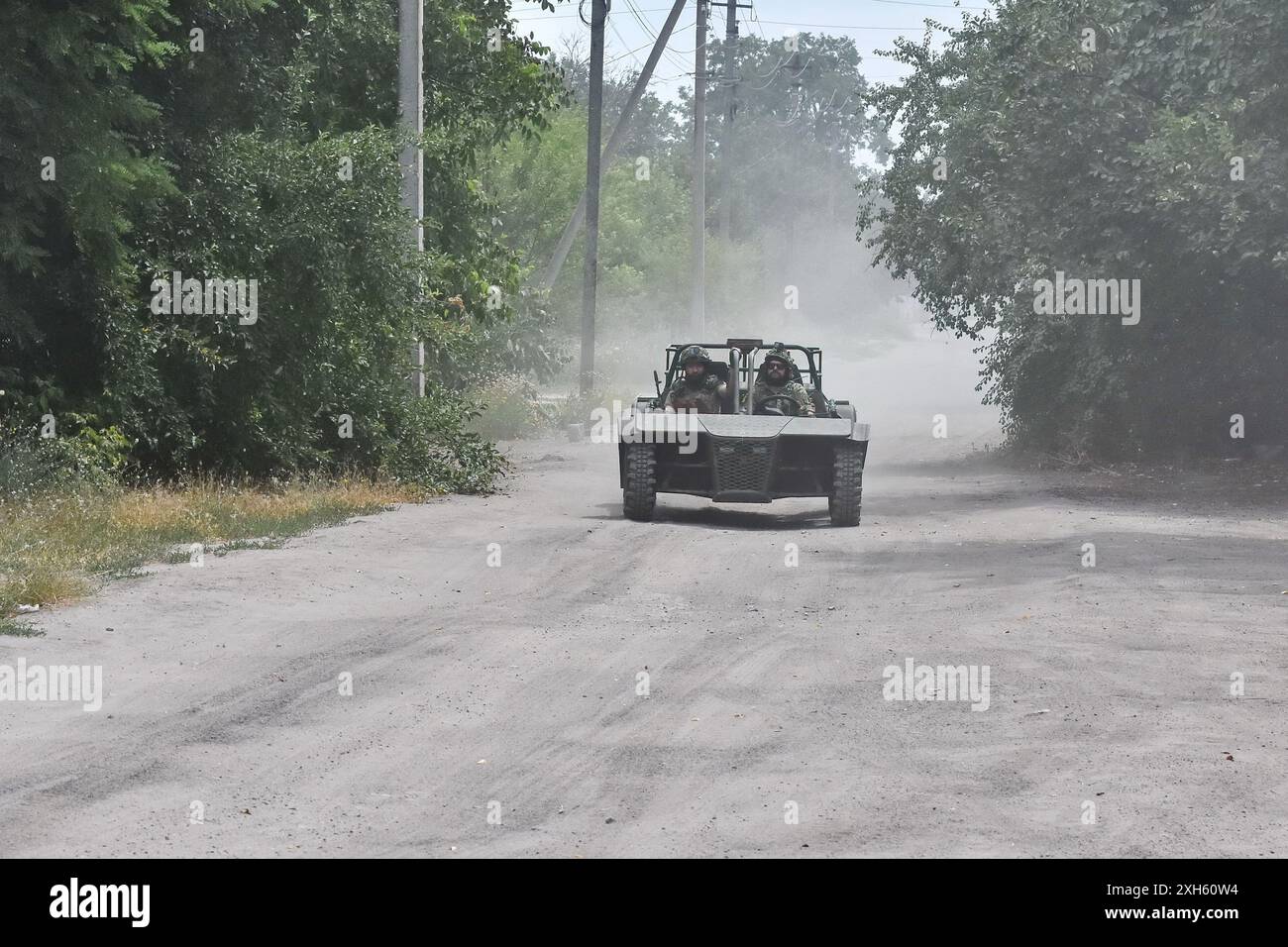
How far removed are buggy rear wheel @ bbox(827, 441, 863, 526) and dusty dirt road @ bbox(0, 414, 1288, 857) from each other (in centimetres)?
144

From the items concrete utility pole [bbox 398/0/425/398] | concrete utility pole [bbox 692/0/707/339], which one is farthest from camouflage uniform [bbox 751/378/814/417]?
concrete utility pole [bbox 692/0/707/339]

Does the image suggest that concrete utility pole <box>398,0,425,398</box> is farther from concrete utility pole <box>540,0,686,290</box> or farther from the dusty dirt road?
concrete utility pole <box>540,0,686,290</box>

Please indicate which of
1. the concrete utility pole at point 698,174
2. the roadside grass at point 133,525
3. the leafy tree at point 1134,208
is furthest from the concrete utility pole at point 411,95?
the concrete utility pole at point 698,174

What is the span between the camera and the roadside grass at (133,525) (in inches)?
451

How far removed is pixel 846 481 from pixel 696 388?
7.21 ft

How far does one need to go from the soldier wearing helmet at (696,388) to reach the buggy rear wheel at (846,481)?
1.64 m

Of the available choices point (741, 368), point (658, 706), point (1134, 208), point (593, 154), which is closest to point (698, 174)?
point (593, 154)

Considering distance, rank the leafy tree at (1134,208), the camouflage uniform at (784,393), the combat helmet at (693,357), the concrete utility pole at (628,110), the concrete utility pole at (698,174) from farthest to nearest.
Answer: the concrete utility pole at (698,174), the concrete utility pole at (628,110), the leafy tree at (1134,208), the combat helmet at (693,357), the camouflage uniform at (784,393)

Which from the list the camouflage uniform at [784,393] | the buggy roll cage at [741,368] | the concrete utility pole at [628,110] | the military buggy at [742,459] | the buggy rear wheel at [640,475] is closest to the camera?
the military buggy at [742,459]

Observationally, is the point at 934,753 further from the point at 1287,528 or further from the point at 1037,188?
the point at 1037,188

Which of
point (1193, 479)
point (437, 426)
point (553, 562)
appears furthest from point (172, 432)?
point (1193, 479)

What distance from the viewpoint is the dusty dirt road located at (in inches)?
252

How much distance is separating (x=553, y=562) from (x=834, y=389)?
4154cm

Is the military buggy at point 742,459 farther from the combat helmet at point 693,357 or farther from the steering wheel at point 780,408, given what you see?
the combat helmet at point 693,357
